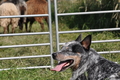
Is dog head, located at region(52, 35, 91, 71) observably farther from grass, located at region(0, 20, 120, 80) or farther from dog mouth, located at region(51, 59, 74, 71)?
grass, located at region(0, 20, 120, 80)

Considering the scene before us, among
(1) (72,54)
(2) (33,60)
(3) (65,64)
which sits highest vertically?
(1) (72,54)

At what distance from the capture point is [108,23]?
28.4 feet

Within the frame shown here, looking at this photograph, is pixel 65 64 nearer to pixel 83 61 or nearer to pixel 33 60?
pixel 83 61

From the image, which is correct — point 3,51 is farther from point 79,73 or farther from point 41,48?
point 79,73

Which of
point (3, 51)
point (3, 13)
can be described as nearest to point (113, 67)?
point (3, 51)

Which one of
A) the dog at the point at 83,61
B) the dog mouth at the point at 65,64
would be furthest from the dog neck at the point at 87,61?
the dog mouth at the point at 65,64

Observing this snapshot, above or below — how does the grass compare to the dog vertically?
below

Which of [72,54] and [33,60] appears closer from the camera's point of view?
[72,54]

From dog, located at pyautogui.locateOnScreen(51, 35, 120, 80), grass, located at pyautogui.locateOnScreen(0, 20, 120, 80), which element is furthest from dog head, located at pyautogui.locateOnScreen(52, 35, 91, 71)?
grass, located at pyautogui.locateOnScreen(0, 20, 120, 80)

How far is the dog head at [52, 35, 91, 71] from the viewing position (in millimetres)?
3281

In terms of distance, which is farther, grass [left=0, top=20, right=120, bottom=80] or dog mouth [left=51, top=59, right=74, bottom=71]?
grass [left=0, top=20, right=120, bottom=80]

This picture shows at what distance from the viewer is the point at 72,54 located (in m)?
3.28

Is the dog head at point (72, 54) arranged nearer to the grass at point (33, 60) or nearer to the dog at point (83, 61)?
the dog at point (83, 61)

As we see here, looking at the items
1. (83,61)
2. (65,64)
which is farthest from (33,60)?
(83,61)
